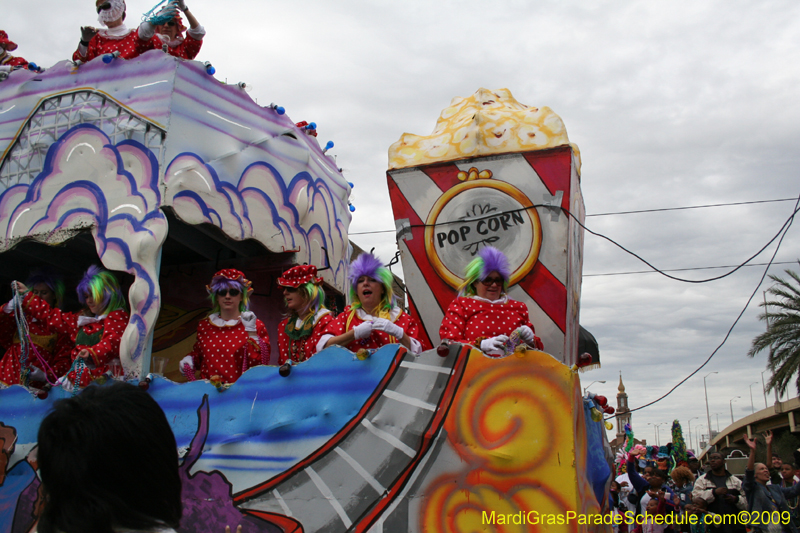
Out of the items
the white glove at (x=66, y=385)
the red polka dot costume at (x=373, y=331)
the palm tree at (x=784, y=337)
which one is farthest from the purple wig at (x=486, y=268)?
the palm tree at (x=784, y=337)

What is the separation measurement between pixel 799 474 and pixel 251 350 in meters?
5.72

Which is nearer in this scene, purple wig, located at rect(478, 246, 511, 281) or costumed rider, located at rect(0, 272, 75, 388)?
purple wig, located at rect(478, 246, 511, 281)

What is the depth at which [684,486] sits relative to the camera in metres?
6.45

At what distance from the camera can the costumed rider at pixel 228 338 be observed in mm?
5012

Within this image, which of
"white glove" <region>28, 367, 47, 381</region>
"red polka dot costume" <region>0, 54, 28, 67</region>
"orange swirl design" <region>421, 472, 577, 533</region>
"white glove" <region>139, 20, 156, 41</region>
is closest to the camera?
"orange swirl design" <region>421, 472, 577, 533</region>

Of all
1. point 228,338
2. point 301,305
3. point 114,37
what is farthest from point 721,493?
point 114,37

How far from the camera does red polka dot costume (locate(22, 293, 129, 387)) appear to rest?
4.86m

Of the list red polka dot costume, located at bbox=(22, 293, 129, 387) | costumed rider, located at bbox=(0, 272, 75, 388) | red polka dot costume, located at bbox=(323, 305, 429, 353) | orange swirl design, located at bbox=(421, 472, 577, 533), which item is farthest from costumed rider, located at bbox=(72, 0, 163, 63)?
orange swirl design, located at bbox=(421, 472, 577, 533)

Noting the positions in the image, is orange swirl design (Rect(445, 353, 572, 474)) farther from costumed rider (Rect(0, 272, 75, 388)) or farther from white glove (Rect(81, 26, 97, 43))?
white glove (Rect(81, 26, 97, 43))

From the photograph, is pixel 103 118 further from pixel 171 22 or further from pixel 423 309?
pixel 423 309

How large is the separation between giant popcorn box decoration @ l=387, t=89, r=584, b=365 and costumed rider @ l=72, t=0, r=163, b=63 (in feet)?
7.99

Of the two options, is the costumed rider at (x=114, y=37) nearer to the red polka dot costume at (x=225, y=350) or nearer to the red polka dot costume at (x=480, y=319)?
the red polka dot costume at (x=225, y=350)

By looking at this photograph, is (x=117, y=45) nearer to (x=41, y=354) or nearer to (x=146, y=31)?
(x=146, y=31)

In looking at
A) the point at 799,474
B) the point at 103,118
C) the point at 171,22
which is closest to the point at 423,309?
the point at 103,118
